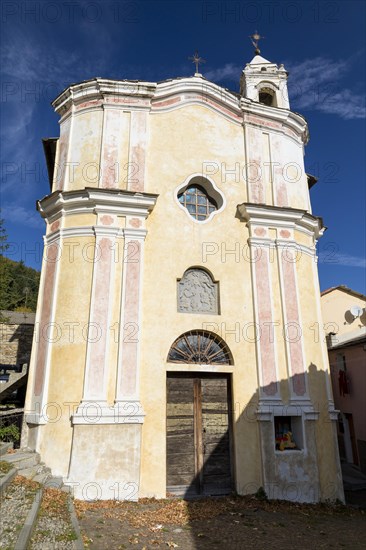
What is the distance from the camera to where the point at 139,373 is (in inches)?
381

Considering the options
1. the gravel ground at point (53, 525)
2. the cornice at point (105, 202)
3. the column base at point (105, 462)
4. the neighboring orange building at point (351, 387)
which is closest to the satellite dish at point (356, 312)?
the neighboring orange building at point (351, 387)

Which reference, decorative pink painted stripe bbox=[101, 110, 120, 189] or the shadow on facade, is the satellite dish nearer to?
the shadow on facade

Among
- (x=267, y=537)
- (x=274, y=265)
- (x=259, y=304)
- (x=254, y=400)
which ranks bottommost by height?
(x=267, y=537)

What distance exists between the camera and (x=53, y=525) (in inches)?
243

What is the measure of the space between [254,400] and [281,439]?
1.22 meters

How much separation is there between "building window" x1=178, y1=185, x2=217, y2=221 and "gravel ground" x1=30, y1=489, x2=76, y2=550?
775cm

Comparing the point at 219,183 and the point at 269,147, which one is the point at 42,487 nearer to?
the point at 219,183

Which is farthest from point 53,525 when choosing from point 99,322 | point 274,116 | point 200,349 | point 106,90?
point 274,116

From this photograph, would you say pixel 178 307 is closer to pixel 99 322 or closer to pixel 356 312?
pixel 99 322

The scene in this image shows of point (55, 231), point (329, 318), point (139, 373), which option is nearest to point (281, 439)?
point (139, 373)

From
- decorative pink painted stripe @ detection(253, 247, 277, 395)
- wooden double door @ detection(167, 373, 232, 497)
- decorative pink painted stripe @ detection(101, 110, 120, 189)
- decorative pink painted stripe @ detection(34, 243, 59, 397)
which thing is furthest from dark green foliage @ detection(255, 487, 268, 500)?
decorative pink painted stripe @ detection(101, 110, 120, 189)

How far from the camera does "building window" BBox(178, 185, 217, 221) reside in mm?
11992

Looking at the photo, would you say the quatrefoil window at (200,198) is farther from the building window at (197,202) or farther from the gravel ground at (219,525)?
the gravel ground at (219,525)

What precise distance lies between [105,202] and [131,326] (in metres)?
3.38
